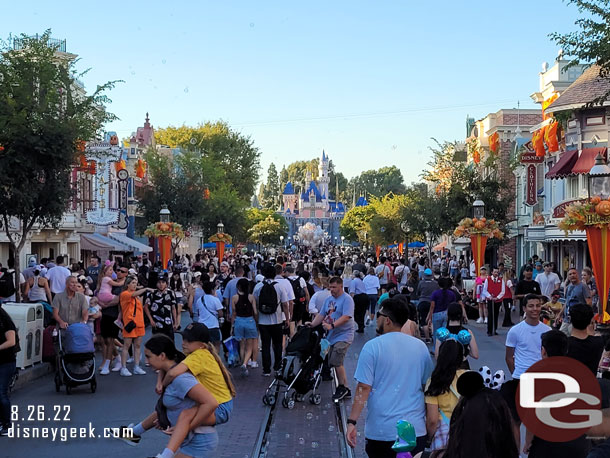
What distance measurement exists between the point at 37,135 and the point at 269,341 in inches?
325

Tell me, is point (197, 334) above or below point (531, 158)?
below

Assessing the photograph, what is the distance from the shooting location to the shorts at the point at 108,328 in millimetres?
16078

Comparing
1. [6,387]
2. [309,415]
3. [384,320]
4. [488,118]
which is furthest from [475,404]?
[488,118]

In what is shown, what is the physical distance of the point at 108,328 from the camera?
16.1 m

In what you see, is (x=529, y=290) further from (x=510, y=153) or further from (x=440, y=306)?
(x=510, y=153)

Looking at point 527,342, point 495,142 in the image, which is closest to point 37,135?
point 527,342

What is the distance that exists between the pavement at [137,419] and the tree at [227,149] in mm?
67800

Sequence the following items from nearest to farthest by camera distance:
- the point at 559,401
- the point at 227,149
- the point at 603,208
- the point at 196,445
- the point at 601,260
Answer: the point at 559,401 → the point at 196,445 → the point at 603,208 → the point at 601,260 → the point at 227,149

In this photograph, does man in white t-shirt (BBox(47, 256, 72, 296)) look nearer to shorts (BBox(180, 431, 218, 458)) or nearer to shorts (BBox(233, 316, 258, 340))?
shorts (BBox(233, 316, 258, 340))

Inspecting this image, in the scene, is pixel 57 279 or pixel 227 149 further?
pixel 227 149

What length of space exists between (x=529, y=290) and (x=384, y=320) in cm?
1508

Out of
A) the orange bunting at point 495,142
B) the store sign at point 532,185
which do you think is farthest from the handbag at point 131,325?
the orange bunting at point 495,142

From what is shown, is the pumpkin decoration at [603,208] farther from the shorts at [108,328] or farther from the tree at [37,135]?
the tree at [37,135]

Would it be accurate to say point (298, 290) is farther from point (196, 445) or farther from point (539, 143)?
point (539, 143)
